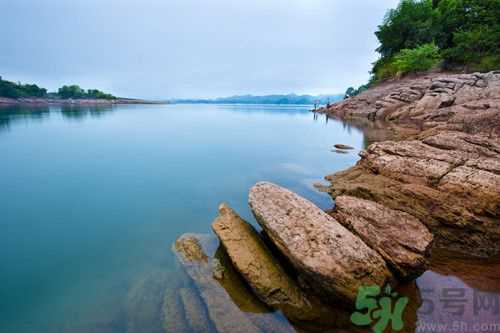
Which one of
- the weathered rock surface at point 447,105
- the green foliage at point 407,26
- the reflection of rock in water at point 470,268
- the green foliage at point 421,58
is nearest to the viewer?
the reflection of rock in water at point 470,268

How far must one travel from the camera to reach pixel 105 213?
9281 millimetres

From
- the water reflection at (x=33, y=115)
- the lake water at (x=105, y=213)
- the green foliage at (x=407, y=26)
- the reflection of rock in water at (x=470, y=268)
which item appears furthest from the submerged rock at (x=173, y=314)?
the green foliage at (x=407, y=26)

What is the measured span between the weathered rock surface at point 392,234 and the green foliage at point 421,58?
165 ft

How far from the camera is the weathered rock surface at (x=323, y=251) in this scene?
13.4 ft

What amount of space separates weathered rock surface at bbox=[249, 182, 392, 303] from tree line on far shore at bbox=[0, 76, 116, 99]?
13460 cm

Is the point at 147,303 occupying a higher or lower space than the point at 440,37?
lower

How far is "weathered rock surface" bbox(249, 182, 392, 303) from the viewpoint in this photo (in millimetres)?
4078

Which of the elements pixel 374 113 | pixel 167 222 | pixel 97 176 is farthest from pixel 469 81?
pixel 97 176

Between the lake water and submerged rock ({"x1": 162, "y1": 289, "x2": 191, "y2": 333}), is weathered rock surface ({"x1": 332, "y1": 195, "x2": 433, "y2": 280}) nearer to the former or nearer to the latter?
the lake water

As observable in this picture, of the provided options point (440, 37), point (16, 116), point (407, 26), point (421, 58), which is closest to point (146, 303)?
point (421, 58)

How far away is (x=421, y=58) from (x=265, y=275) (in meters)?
53.9
